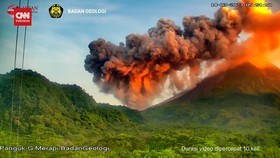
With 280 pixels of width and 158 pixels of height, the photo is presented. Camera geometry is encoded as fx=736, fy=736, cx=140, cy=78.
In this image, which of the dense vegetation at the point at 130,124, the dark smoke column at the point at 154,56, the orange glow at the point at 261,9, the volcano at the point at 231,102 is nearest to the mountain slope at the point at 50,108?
the dense vegetation at the point at 130,124

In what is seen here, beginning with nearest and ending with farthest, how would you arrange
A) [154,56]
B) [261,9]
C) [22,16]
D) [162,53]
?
1. [22,16]
2. [261,9]
3. [154,56]
4. [162,53]

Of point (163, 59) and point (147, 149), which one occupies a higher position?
point (163, 59)

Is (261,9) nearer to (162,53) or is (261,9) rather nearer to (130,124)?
(162,53)

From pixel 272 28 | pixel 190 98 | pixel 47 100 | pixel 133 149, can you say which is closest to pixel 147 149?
pixel 133 149

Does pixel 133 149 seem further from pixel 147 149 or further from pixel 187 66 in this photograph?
pixel 187 66

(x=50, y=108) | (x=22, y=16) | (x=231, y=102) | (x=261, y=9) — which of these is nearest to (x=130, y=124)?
(x=50, y=108)

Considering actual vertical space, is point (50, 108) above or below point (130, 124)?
above

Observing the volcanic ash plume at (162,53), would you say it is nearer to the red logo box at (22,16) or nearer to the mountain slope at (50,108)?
the mountain slope at (50,108)

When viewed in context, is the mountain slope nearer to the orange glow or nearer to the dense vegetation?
the dense vegetation
